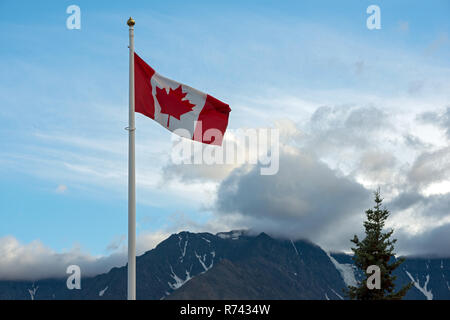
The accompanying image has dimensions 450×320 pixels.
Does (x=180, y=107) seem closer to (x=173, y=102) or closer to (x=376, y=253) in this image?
(x=173, y=102)

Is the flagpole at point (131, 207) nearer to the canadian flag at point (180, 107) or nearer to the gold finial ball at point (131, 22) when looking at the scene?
the canadian flag at point (180, 107)

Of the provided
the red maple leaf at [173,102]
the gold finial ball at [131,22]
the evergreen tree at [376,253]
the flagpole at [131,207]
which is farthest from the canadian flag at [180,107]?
the evergreen tree at [376,253]

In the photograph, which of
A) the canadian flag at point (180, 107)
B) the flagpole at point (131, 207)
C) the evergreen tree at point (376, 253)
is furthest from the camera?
the evergreen tree at point (376, 253)

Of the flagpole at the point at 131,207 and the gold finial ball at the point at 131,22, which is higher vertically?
the gold finial ball at the point at 131,22

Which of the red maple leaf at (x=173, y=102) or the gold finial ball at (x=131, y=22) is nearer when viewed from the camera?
the gold finial ball at (x=131, y=22)

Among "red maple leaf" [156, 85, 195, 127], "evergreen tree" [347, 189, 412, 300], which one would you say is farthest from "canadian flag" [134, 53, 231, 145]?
"evergreen tree" [347, 189, 412, 300]

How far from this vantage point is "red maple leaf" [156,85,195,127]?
2512 centimetres

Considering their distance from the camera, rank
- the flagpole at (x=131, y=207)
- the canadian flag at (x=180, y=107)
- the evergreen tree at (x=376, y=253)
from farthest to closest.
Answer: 1. the evergreen tree at (x=376, y=253)
2. the canadian flag at (x=180, y=107)
3. the flagpole at (x=131, y=207)

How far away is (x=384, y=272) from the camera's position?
183ft

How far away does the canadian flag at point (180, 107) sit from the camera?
25.1m

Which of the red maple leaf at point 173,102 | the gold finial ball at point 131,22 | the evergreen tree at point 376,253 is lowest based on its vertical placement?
the evergreen tree at point 376,253
